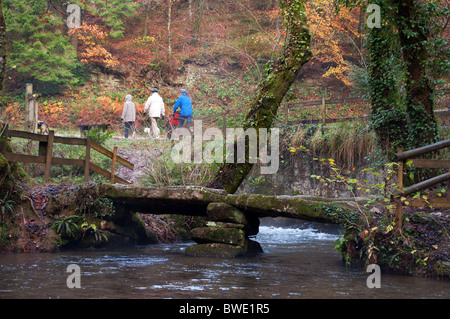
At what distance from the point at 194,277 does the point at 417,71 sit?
18.6ft

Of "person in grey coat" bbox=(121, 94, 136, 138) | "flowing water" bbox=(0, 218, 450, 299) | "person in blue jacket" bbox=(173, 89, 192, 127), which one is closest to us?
"flowing water" bbox=(0, 218, 450, 299)

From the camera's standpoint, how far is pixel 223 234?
9.17m

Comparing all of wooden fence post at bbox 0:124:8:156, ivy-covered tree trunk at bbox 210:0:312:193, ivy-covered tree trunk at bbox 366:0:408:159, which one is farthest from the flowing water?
ivy-covered tree trunk at bbox 366:0:408:159

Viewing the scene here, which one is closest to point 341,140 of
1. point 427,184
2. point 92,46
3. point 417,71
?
point 417,71

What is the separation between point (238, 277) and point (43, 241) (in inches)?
173

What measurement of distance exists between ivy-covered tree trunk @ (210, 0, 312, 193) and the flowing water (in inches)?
70.1

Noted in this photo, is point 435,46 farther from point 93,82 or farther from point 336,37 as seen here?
point 93,82

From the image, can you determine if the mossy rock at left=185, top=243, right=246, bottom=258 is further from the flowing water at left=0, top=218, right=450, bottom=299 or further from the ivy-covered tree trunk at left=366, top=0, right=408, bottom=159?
the ivy-covered tree trunk at left=366, top=0, right=408, bottom=159

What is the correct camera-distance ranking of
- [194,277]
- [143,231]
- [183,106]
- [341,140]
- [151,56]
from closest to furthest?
1. [194,277]
2. [143,231]
3. [341,140]
4. [183,106]
5. [151,56]

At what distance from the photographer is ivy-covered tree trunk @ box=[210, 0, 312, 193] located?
33.6ft

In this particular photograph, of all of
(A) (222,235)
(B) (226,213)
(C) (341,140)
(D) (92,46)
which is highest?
(D) (92,46)

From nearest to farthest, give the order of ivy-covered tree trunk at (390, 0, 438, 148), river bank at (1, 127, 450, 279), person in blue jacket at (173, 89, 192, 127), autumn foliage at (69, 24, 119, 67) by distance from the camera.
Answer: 1. river bank at (1, 127, 450, 279)
2. ivy-covered tree trunk at (390, 0, 438, 148)
3. person in blue jacket at (173, 89, 192, 127)
4. autumn foliage at (69, 24, 119, 67)

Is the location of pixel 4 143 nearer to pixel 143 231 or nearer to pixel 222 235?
pixel 143 231

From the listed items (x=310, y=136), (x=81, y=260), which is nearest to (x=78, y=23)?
(x=310, y=136)
